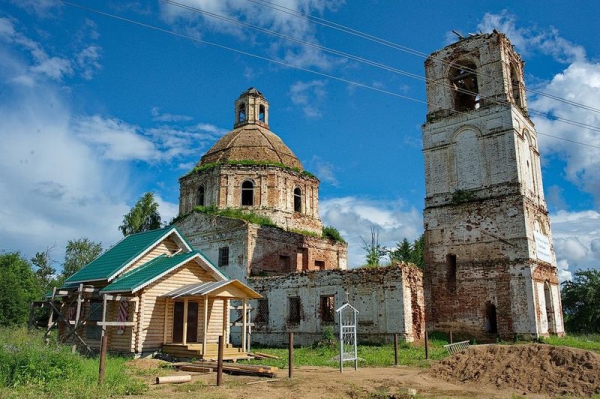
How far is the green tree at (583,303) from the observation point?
3384 cm

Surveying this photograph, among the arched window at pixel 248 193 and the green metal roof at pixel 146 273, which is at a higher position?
the arched window at pixel 248 193

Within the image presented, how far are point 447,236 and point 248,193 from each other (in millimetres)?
12814

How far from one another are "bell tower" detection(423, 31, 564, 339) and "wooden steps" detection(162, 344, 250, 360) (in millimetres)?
11082

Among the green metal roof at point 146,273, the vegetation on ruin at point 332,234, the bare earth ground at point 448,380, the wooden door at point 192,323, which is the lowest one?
the bare earth ground at point 448,380

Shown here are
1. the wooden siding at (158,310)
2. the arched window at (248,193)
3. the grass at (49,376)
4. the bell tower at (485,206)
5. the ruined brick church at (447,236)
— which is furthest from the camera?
the arched window at (248,193)

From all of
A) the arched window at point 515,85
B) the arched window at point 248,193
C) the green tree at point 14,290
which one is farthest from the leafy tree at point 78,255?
the arched window at point 515,85

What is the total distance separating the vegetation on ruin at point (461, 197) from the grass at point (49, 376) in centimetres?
1817

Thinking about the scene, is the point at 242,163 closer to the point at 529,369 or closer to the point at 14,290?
the point at 14,290

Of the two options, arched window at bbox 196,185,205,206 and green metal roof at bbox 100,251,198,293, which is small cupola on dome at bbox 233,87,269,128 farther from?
green metal roof at bbox 100,251,198,293

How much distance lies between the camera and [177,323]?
1778 cm

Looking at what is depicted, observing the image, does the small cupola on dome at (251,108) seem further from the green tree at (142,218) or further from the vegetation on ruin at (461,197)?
the vegetation on ruin at (461,197)

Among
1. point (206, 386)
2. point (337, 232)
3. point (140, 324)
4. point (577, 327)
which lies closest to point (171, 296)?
point (140, 324)

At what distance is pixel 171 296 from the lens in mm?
16875

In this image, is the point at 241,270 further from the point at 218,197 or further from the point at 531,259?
the point at 531,259
